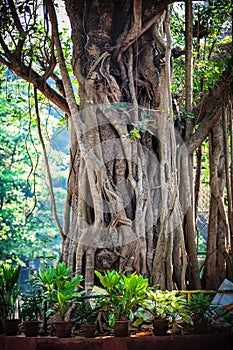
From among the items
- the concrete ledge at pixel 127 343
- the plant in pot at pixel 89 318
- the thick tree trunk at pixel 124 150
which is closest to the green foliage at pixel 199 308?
the concrete ledge at pixel 127 343

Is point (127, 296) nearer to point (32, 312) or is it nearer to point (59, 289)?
point (59, 289)

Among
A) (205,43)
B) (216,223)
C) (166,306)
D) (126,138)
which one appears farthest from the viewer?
(205,43)

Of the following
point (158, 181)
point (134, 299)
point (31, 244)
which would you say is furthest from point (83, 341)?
point (31, 244)

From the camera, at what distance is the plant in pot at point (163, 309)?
332 centimetres

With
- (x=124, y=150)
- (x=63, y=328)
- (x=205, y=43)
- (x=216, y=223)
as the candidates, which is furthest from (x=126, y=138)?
(x=205, y=43)

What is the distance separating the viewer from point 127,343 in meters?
3.25

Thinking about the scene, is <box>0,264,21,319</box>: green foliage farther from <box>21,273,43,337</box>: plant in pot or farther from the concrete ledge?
the concrete ledge

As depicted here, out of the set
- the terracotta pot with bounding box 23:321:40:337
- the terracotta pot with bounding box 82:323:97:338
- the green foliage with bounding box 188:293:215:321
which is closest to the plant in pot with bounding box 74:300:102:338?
the terracotta pot with bounding box 82:323:97:338

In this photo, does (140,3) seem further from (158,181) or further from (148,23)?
(158,181)

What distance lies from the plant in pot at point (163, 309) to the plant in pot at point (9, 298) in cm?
82

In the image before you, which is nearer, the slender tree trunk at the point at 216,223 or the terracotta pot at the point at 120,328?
the terracotta pot at the point at 120,328

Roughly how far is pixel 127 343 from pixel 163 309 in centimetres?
29

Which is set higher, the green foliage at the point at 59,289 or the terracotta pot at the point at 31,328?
the green foliage at the point at 59,289

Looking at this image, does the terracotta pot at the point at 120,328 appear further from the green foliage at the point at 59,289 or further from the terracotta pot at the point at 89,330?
the green foliage at the point at 59,289
